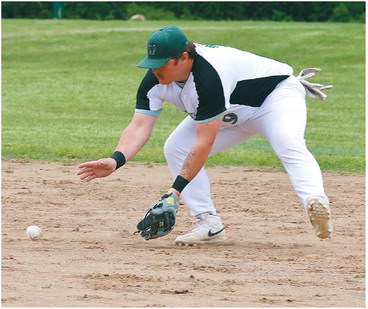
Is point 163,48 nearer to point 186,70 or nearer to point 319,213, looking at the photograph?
point 186,70

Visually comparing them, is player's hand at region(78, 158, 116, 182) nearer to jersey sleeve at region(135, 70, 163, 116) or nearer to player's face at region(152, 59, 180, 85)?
jersey sleeve at region(135, 70, 163, 116)

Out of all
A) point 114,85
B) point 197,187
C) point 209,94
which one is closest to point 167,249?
point 197,187

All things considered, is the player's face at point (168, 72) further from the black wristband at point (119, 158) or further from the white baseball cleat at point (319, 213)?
the white baseball cleat at point (319, 213)

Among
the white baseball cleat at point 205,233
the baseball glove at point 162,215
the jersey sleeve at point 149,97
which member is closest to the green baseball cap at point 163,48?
the jersey sleeve at point 149,97

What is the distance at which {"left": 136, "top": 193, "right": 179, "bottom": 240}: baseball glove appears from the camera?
6684mm

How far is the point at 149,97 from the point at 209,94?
769 millimetres

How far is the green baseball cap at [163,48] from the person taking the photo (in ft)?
21.6

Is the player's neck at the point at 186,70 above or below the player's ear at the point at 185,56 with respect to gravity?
below

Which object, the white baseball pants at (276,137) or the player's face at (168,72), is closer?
the player's face at (168,72)

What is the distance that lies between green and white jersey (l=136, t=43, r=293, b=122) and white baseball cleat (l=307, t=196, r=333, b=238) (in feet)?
3.05

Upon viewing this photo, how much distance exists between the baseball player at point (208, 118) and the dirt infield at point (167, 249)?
1.29ft

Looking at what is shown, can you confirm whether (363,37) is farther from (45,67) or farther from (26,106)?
(26,106)

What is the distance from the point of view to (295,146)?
699 cm

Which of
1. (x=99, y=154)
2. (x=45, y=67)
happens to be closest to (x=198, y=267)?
(x=99, y=154)
